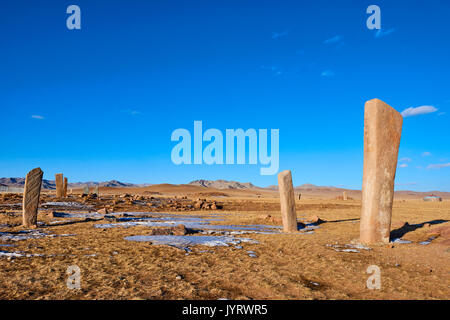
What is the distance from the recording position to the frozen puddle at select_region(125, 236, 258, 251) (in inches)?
309

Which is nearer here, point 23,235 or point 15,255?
point 15,255

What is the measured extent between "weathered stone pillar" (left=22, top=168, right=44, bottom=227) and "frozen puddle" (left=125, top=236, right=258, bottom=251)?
173 inches

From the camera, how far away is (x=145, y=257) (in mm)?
6414

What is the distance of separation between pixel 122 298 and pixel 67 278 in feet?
4.70

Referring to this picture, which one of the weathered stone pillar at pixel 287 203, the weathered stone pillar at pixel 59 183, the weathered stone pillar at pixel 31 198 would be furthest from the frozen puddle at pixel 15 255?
the weathered stone pillar at pixel 59 183

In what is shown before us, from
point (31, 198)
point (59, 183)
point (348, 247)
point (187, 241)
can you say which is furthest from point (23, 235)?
point (59, 183)

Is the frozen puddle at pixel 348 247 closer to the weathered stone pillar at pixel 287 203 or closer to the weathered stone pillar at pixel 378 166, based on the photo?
the weathered stone pillar at pixel 378 166

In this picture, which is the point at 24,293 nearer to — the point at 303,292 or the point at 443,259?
the point at 303,292

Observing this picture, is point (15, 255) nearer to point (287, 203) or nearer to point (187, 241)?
point (187, 241)

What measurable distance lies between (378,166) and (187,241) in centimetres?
563

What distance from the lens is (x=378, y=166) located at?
830 cm
